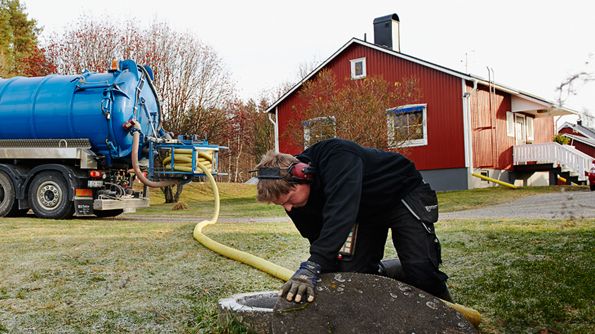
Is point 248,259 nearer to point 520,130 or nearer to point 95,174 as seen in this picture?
point 95,174

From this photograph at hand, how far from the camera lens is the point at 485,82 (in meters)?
21.8

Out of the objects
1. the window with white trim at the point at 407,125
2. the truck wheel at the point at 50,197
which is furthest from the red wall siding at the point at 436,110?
the truck wheel at the point at 50,197

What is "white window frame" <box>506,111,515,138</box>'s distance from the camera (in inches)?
941

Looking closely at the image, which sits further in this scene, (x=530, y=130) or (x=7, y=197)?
(x=530, y=130)

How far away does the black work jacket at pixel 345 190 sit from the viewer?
2.94 meters

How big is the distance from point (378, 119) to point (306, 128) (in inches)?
111

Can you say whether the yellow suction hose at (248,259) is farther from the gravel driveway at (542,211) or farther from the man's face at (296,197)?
the gravel driveway at (542,211)

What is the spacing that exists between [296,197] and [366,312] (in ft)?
2.44

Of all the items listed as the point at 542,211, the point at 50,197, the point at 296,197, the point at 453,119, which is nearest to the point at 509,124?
the point at 453,119

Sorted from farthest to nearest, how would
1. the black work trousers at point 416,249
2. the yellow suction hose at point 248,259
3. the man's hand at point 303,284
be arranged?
the yellow suction hose at point 248,259
the black work trousers at point 416,249
the man's hand at point 303,284

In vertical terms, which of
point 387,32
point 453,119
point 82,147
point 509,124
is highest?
point 387,32

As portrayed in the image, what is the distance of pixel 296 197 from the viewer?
10.6 ft

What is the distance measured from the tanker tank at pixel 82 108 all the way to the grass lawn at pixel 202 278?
4532mm

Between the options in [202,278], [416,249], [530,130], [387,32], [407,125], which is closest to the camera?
[416,249]
